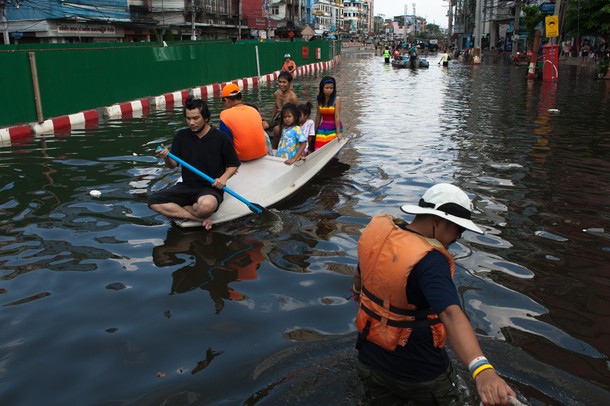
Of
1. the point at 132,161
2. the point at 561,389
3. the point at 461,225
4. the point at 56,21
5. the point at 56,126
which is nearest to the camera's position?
the point at 461,225

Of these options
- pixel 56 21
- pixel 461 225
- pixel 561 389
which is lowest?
pixel 561 389

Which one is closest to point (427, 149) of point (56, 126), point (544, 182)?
point (544, 182)

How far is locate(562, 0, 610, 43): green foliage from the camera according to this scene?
31.3 metres

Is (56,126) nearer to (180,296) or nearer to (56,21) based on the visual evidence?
(180,296)

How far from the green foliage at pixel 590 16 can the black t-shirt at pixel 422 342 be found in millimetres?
33424

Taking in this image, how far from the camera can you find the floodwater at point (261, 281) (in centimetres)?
374

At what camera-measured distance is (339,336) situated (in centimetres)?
428

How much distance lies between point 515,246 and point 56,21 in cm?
3555

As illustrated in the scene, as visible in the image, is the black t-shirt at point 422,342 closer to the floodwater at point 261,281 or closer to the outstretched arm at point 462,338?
the outstretched arm at point 462,338

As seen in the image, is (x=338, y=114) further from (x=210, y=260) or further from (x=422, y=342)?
(x=422, y=342)

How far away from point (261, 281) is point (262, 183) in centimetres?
228

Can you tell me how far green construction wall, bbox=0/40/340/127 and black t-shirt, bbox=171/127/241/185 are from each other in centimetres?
745

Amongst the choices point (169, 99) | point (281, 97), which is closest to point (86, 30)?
point (169, 99)

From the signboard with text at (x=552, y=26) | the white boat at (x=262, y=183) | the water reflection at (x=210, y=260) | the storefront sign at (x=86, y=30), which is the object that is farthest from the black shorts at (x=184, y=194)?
the storefront sign at (x=86, y=30)
